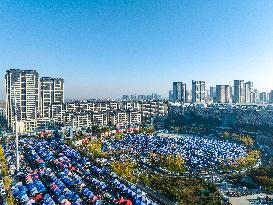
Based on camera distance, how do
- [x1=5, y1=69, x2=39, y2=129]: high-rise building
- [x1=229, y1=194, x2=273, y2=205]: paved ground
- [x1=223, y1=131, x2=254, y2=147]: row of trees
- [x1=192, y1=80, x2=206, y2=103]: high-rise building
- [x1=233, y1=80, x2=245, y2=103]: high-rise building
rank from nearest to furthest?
1. [x1=229, y1=194, x2=273, y2=205]: paved ground
2. [x1=223, y1=131, x2=254, y2=147]: row of trees
3. [x1=5, y1=69, x2=39, y2=129]: high-rise building
4. [x1=192, y1=80, x2=206, y2=103]: high-rise building
5. [x1=233, y1=80, x2=245, y2=103]: high-rise building

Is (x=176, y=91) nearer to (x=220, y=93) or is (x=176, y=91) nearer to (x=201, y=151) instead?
(x=220, y=93)

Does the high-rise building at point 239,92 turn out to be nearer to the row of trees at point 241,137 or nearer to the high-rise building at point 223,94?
the high-rise building at point 223,94

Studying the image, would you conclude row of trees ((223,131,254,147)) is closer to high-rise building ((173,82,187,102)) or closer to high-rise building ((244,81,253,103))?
high-rise building ((173,82,187,102))

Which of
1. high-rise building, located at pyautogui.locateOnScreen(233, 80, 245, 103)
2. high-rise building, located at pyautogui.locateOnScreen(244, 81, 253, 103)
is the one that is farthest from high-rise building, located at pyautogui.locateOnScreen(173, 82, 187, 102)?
high-rise building, located at pyautogui.locateOnScreen(244, 81, 253, 103)

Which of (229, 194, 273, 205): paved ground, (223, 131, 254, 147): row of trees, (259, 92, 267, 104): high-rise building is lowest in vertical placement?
(229, 194, 273, 205): paved ground

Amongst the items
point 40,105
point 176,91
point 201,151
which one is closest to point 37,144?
point 201,151

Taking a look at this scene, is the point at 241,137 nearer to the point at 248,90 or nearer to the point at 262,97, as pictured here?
the point at 248,90

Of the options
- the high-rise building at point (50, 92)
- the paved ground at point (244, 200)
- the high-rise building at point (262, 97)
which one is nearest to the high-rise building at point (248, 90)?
the high-rise building at point (262, 97)
